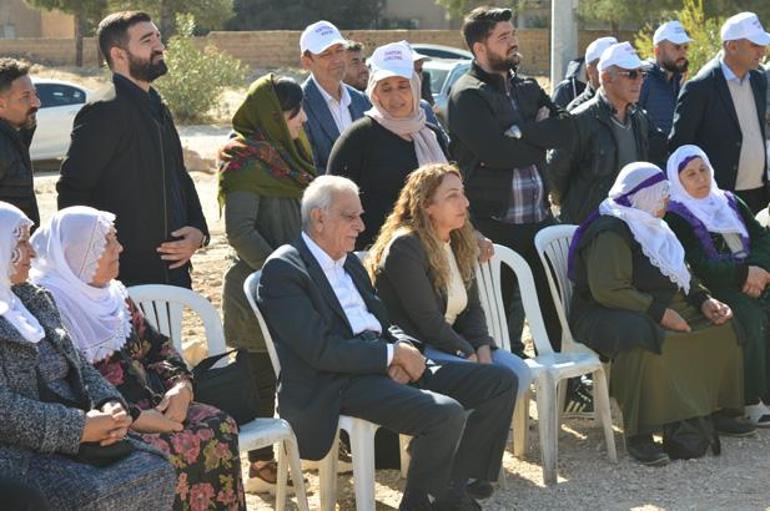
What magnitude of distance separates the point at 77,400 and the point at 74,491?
38 centimetres

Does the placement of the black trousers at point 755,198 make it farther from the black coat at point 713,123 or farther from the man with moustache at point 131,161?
the man with moustache at point 131,161

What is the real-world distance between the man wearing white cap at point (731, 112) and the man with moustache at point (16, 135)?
3845 millimetres

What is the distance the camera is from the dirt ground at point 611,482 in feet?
18.5

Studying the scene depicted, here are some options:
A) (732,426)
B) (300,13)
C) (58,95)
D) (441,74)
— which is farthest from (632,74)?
(300,13)

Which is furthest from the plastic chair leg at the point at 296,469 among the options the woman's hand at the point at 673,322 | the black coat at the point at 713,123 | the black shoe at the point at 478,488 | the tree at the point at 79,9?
the tree at the point at 79,9

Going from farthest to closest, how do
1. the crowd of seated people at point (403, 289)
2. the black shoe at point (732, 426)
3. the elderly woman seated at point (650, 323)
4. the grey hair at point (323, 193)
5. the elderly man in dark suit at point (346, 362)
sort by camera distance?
the black shoe at point (732, 426) → the elderly woman seated at point (650, 323) → the grey hair at point (323, 193) → the elderly man in dark suit at point (346, 362) → the crowd of seated people at point (403, 289)

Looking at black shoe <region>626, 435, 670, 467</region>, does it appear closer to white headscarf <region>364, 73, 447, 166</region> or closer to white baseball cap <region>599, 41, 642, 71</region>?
white headscarf <region>364, 73, 447, 166</region>

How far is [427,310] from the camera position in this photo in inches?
220

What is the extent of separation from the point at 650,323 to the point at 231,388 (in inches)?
87.4

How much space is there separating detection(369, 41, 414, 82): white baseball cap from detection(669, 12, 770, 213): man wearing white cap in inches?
91.4

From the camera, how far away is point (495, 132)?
6.45 m

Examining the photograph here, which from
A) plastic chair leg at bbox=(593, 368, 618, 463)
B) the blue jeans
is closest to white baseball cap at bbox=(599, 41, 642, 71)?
plastic chair leg at bbox=(593, 368, 618, 463)

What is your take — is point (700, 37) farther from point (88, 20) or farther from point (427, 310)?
point (88, 20)

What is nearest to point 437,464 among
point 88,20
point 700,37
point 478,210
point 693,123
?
point 478,210
